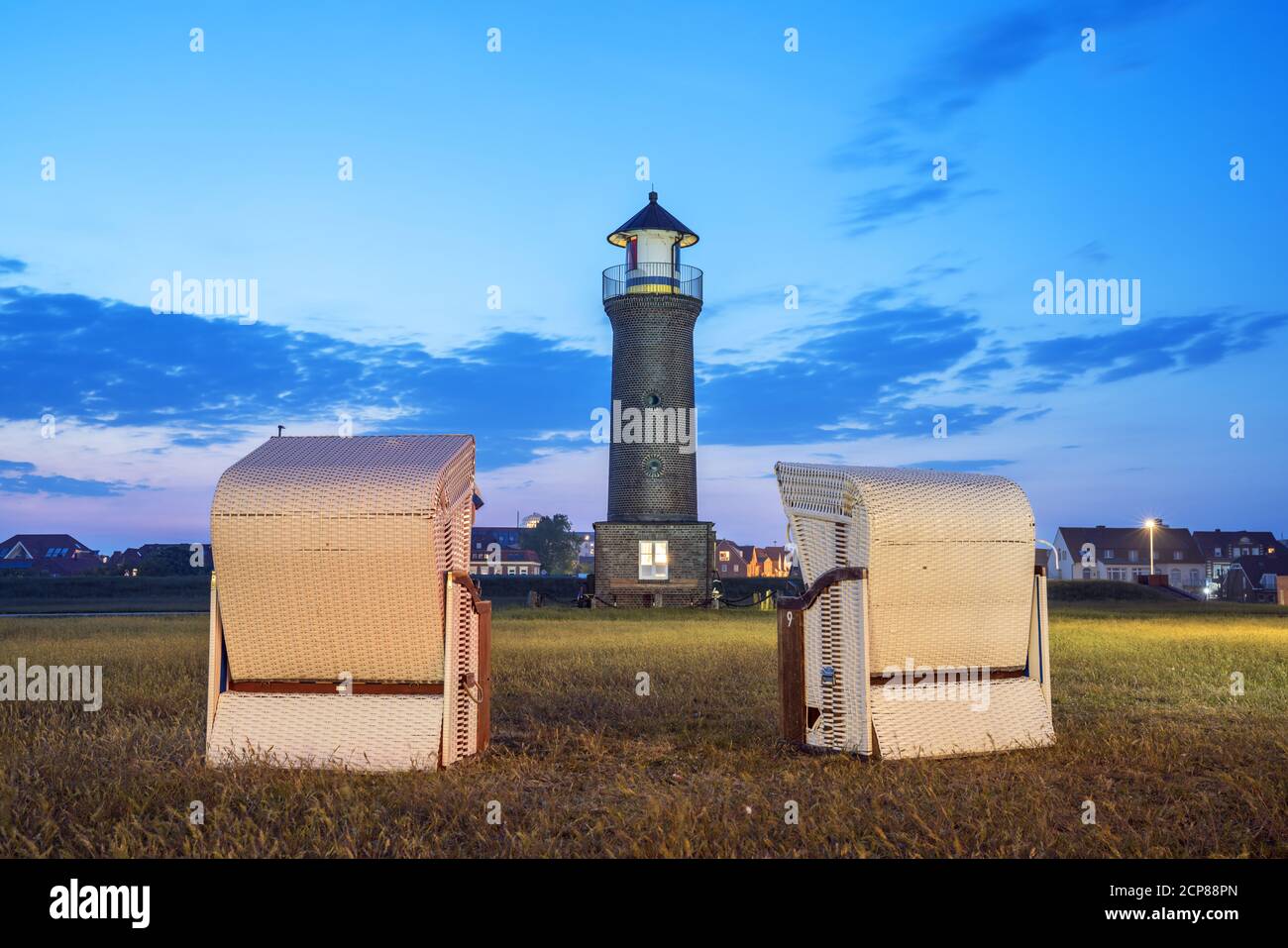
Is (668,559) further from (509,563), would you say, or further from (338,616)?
(509,563)

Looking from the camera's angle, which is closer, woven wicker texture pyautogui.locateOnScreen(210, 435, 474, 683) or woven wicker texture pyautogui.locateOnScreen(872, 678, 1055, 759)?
woven wicker texture pyautogui.locateOnScreen(210, 435, 474, 683)

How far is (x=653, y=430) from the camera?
41.4m

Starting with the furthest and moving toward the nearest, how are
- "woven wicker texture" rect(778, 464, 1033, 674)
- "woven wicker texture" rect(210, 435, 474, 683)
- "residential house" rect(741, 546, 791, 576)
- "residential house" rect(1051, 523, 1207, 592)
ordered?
"residential house" rect(741, 546, 791, 576) → "residential house" rect(1051, 523, 1207, 592) → "woven wicker texture" rect(778, 464, 1033, 674) → "woven wicker texture" rect(210, 435, 474, 683)

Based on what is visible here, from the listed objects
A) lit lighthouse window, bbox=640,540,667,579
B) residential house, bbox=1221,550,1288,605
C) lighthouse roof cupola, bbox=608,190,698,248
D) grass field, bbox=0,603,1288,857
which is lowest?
residential house, bbox=1221,550,1288,605

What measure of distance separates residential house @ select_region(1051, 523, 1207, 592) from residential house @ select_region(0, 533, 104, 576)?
9721 cm

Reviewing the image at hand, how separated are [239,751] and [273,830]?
2.40m

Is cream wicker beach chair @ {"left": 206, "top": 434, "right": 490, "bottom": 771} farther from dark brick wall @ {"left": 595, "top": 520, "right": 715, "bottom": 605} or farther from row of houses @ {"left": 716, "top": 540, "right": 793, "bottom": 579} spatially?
row of houses @ {"left": 716, "top": 540, "right": 793, "bottom": 579}

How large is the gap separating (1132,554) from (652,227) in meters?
83.8

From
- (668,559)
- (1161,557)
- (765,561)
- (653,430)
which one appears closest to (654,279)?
(653,430)

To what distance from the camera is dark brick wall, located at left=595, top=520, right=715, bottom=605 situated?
41709 mm

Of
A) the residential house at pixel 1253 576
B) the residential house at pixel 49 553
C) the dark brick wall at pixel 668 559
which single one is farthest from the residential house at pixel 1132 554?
the residential house at pixel 49 553

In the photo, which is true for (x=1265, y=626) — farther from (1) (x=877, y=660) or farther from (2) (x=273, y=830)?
(2) (x=273, y=830)

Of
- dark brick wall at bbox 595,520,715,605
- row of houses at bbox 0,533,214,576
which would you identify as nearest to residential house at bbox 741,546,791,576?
row of houses at bbox 0,533,214,576
